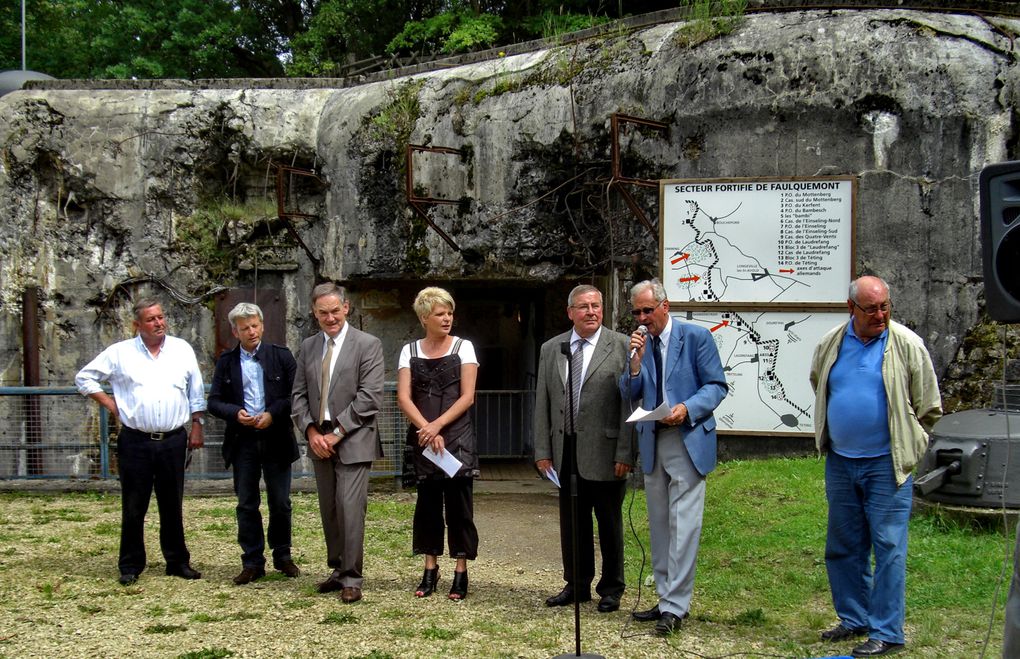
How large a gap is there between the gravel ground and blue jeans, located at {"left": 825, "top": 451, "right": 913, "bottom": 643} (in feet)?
2.24

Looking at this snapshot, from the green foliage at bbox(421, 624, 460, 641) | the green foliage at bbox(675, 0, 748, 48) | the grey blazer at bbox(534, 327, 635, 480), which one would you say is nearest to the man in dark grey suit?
the green foliage at bbox(421, 624, 460, 641)

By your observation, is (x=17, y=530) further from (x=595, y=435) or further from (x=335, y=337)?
(x=595, y=435)

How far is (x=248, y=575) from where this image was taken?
6457 millimetres

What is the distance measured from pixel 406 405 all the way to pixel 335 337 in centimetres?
67

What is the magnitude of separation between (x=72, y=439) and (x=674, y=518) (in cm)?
803

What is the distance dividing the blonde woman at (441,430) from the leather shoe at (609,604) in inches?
34.1

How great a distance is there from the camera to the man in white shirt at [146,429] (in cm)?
649

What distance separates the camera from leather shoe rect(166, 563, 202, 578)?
6590mm

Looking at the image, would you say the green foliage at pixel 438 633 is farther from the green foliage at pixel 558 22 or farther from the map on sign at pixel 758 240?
the green foliage at pixel 558 22

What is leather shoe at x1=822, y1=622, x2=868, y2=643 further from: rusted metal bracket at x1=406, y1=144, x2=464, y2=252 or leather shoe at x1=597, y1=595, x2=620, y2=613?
rusted metal bracket at x1=406, y1=144, x2=464, y2=252

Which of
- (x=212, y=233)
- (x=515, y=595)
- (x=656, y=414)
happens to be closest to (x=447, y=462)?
(x=515, y=595)

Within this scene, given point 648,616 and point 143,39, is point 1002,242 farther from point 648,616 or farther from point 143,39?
point 143,39

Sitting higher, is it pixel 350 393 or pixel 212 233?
pixel 212 233

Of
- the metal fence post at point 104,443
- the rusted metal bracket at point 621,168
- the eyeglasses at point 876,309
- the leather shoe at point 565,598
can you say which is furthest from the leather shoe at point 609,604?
the metal fence post at point 104,443
